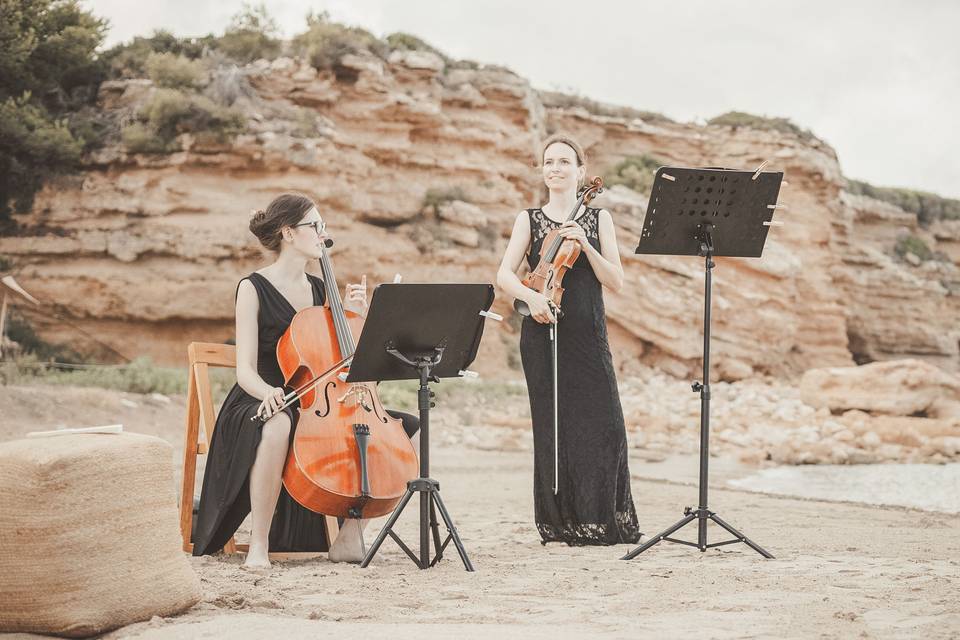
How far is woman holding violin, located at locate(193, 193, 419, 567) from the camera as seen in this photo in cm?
429

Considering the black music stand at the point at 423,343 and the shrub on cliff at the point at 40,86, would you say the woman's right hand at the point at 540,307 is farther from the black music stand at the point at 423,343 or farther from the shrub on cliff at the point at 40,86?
the shrub on cliff at the point at 40,86

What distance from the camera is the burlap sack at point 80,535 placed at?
289 centimetres

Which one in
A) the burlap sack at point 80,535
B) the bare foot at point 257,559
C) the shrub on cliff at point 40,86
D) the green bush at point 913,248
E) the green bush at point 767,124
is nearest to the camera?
the burlap sack at point 80,535

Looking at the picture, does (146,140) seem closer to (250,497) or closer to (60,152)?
(60,152)

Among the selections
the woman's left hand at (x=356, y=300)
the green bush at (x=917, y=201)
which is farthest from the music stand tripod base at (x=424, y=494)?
the green bush at (x=917, y=201)

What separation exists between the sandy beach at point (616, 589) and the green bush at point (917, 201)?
2312cm

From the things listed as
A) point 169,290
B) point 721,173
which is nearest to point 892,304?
point 169,290

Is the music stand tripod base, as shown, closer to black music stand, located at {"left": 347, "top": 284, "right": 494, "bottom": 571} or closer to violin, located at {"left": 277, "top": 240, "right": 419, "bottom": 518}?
black music stand, located at {"left": 347, "top": 284, "right": 494, "bottom": 571}

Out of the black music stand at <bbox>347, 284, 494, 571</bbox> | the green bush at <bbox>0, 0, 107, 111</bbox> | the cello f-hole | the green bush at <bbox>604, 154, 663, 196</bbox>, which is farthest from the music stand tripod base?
the green bush at <bbox>604, 154, 663, 196</bbox>

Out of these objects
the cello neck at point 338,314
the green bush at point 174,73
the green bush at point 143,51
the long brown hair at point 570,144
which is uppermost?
the green bush at point 143,51

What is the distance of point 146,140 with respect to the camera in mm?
15648

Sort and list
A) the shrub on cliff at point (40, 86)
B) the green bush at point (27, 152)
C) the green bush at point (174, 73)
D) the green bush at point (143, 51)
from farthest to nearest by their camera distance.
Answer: the green bush at point (143, 51), the green bush at point (174, 73), the shrub on cliff at point (40, 86), the green bush at point (27, 152)

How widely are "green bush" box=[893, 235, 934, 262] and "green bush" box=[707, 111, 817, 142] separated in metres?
4.94

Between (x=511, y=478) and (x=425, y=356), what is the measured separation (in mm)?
5051
